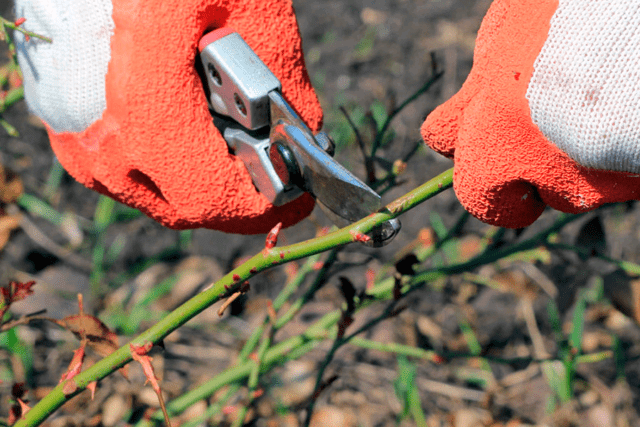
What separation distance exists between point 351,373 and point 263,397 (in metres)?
0.24

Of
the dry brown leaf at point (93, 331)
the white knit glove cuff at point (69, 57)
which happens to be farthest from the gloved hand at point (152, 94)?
the dry brown leaf at point (93, 331)

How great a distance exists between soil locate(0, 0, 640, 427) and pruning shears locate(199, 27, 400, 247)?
21.5 inches

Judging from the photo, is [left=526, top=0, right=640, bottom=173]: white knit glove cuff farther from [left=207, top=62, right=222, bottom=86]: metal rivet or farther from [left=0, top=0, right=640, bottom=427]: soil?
[left=0, top=0, right=640, bottom=427]: soil

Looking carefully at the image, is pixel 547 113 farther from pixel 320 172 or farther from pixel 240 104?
pixel 240 104

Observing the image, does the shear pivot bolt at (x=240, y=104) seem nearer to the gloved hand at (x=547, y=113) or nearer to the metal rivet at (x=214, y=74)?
the metal rivet at (x=214, y=74)

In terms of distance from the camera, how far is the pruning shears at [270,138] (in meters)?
0.65

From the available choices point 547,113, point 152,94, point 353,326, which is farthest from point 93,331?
point 353,326

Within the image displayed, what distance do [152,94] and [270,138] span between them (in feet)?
0.50

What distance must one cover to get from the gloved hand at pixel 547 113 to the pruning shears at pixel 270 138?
0.14 m

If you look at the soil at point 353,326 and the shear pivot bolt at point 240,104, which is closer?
the shear pivot bolt at point 240,104

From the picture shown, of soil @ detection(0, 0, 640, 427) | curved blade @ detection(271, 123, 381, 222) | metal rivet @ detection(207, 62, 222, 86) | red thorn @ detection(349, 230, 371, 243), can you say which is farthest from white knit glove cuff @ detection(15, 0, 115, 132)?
soil @ detection(0, 0, 640, 427)

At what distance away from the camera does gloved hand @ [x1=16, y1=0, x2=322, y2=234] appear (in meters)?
0.68

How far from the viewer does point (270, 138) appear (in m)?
0.71

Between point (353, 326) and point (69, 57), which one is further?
point (353, 326)
